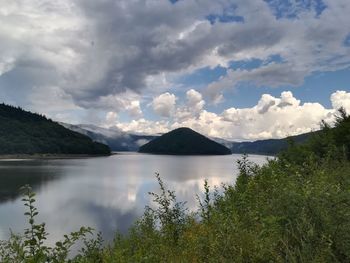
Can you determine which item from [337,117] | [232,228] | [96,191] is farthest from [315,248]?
[96,191]

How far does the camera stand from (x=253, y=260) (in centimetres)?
941

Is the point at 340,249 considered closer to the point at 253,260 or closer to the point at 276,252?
the point at 276,252

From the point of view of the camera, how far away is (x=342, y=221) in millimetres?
9414

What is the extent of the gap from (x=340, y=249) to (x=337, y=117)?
43774mm

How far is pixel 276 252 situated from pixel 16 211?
187 ft

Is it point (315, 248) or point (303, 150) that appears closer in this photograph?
point (315, 248)

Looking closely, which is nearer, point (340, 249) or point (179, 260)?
point (340, 249)

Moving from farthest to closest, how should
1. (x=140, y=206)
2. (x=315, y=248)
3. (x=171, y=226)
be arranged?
(x=140, y=206) < (x=171, y=226) < (x=315, y=248)

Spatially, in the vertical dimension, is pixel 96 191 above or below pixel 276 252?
below

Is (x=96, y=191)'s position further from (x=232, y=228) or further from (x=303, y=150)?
(x=232, y=228)

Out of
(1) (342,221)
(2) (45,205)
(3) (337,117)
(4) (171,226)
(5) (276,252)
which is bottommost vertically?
(2) (45,205)

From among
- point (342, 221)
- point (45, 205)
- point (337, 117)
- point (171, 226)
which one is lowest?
point (45, 205)

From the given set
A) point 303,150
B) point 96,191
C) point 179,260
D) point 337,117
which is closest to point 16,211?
point 96,191

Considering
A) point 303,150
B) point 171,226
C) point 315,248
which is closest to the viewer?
point 315,248
